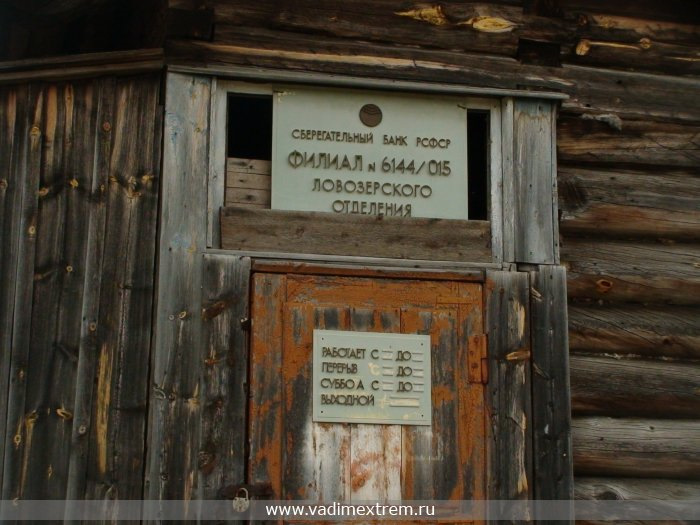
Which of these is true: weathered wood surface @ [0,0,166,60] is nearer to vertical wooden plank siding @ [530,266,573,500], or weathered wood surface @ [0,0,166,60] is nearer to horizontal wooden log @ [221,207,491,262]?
Answer: horizontal wooden log @ [221,207,491,262]

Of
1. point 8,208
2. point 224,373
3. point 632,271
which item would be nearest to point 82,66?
point 8,208

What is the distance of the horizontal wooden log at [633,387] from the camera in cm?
652

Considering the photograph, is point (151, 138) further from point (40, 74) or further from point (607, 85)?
point (607, 85)

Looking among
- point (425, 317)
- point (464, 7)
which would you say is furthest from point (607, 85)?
point (425, 317)

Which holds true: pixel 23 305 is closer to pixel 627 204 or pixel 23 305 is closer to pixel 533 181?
pixel 533 181

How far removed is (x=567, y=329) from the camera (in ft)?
20.8

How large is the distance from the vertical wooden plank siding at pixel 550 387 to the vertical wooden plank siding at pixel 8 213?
253 centimetres

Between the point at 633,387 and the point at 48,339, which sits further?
the point at 633,387

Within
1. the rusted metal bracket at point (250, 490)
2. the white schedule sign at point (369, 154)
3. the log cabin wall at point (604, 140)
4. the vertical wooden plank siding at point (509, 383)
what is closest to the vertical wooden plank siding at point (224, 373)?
the rusted metal bracket at point (250, 490)

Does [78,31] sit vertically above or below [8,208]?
above

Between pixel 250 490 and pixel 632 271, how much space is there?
243 centimetres

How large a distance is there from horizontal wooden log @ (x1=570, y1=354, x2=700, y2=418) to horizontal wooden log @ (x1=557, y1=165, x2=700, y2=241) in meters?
0.71

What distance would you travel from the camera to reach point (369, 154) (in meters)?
6.28

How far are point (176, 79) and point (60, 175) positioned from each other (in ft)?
2.44
